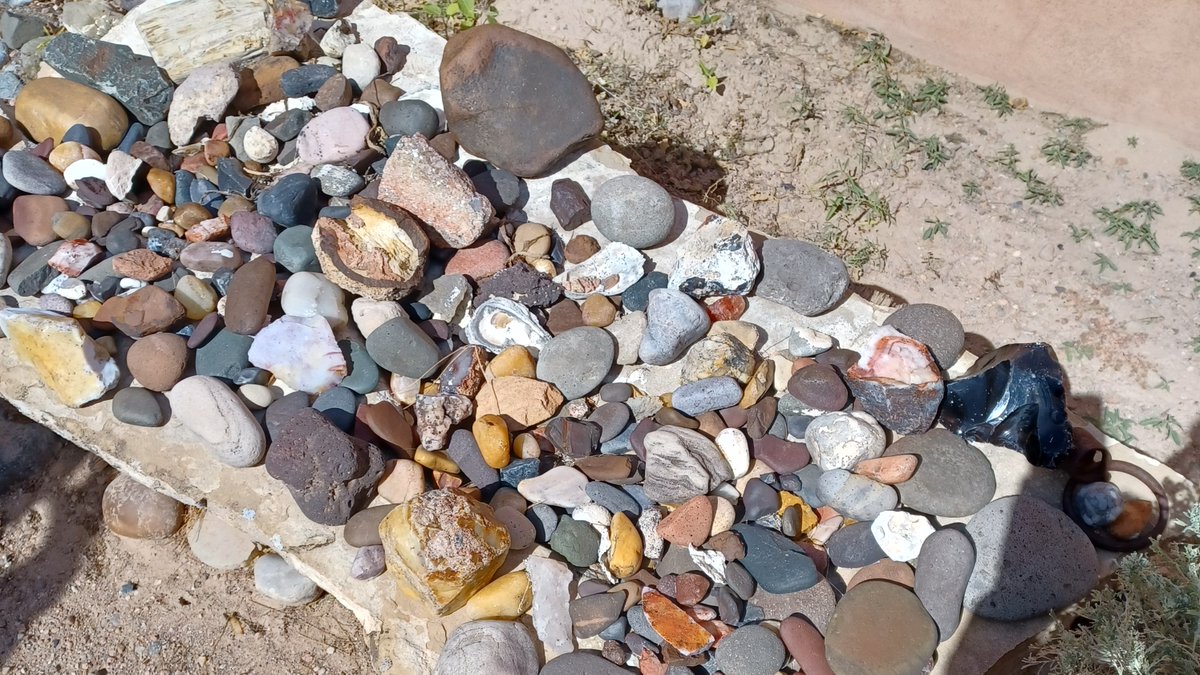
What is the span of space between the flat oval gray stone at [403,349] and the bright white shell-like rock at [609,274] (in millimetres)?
484

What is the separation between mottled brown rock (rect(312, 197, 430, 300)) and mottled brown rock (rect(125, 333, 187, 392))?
48 centimetres

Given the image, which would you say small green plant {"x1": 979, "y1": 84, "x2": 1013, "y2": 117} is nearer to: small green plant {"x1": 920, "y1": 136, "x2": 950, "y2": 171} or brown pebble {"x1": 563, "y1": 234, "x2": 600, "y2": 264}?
small green plant {"x1": 920, "y1": 136, "x2": 950, "y2": 171}

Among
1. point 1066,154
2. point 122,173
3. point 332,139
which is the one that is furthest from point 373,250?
point 1066,154

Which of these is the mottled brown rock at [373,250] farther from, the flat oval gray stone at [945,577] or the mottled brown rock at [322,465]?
the flat oval gray stone at [945,577]

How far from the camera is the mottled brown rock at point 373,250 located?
2.40m

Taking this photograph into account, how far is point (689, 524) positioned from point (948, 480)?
2.39ft

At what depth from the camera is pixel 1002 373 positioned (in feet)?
7.41

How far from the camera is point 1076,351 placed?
3301 millimetres

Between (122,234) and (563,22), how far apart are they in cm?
232

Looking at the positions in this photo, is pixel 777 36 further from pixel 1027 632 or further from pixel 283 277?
pixel 1027 632

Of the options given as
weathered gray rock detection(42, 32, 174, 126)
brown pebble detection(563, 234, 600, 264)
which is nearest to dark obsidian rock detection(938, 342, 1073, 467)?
brown pebble detection(563, 234, 600, 264)

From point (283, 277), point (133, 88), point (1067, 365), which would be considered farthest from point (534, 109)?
point (1067, 365)

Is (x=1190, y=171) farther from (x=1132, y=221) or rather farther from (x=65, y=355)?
(x=65, y=355)

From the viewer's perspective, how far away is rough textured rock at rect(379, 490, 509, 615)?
193 centimetres
